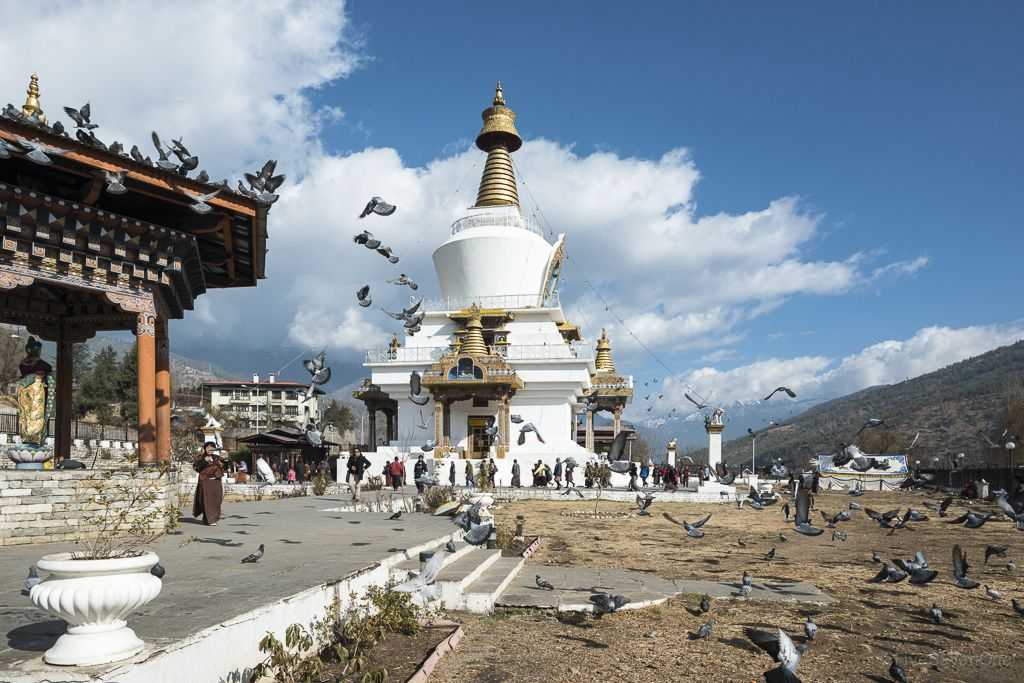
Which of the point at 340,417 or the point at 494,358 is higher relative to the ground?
the point at 494,358

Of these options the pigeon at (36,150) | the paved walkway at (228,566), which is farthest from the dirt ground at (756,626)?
the pigeon at (36,150)

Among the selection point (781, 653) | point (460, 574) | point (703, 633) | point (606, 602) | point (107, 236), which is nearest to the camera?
point (781, 653)

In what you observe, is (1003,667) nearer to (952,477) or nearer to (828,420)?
(952,477)

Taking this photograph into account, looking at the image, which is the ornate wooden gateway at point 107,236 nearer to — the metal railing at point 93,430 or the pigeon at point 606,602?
the pigeon at point 606,602

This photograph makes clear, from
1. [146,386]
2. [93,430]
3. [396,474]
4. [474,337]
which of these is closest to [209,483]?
[146,386]

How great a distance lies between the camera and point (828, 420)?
390 feet

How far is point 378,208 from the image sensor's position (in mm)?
13688

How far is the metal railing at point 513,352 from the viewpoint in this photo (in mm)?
39000

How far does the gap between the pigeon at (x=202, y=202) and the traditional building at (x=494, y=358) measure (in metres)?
23.6

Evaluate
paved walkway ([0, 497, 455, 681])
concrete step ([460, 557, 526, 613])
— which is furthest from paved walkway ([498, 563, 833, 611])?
paved walkway ([0, 497, 455, 681])

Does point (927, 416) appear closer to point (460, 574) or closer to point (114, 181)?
point (460, 574)

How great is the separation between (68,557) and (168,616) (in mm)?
1201

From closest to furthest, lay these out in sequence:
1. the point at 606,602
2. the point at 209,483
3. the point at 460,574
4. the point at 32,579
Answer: the point at 32,579 → the point at 606,602 → the point at 460,574 → the point at 209,483

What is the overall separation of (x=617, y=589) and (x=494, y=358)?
2752 centimetres
